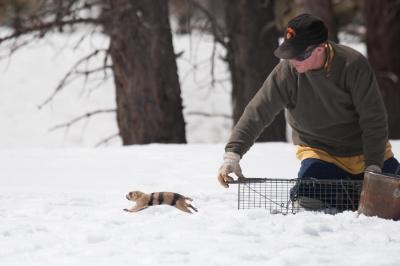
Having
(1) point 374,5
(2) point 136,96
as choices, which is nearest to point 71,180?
(2) point 136,96

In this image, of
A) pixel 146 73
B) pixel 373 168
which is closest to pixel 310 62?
pixel 373 168

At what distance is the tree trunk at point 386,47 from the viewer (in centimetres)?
1160

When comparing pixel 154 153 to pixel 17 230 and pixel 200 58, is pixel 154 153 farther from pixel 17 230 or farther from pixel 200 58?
pixel 200 58

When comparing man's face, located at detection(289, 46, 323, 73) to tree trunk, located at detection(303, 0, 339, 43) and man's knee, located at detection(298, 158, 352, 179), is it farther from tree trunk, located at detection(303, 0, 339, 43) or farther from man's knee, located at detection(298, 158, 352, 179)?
tree trunk, located at detection(303, 0, 339, 43)

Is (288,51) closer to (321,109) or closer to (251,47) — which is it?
(321,109)

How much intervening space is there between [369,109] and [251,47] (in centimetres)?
602

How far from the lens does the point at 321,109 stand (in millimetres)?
4828

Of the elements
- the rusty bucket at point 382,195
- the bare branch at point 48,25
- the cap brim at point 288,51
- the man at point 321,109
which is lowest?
the rusty bucket at point 382,195

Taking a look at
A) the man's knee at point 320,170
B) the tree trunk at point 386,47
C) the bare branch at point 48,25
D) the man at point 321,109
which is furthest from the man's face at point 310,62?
the tree trunk at point 386,47

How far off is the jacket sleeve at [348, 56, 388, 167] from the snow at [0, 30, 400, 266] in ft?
1.40

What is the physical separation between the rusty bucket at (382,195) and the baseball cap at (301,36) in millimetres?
805

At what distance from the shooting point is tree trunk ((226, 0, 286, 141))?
1052cm

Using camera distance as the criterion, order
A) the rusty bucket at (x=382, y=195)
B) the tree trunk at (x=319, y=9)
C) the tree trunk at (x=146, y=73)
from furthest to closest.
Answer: the tree trunk at (x=319, y=9) < the tree trunk at (x=146, y=73) < the rusty bucket at (x=382, y=195)

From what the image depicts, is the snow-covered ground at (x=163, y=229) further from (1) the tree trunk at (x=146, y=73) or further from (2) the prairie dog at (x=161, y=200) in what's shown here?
(1) the tree trunk at (x=146, y=73)
